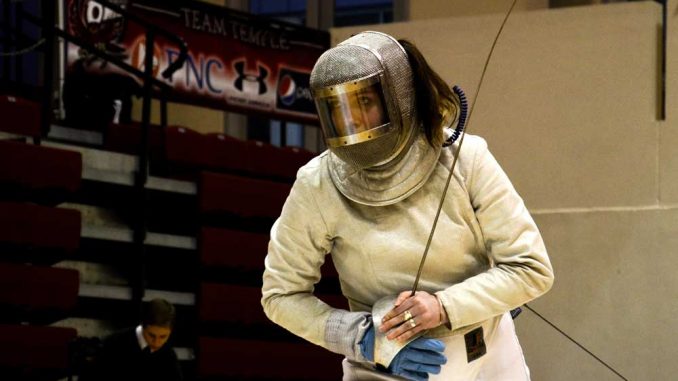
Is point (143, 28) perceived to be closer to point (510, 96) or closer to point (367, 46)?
point (510, 96)

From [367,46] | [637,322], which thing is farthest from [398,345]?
[637,322]

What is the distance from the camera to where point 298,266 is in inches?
86.1

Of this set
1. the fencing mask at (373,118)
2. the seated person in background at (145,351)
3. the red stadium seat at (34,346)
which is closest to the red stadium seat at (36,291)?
the red stadium seat at (34,346)

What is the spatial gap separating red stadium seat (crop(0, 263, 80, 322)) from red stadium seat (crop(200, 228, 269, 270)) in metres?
0.84

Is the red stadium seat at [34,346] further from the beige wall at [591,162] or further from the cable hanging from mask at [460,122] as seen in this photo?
the cable hanging from mask at [460,122]

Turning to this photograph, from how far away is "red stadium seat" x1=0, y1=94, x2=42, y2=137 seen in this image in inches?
212

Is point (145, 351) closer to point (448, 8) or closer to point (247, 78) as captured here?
point (247, 78)

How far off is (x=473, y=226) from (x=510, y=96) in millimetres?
2402

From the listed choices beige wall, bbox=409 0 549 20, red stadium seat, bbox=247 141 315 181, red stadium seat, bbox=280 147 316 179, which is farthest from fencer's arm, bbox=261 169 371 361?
beige wall, bbox=409 0 549 20

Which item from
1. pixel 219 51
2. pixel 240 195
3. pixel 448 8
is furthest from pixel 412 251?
pixel 448 8

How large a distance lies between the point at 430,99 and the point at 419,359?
0.49 m

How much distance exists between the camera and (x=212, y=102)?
23.3 ft

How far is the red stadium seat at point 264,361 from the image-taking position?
5824 mm

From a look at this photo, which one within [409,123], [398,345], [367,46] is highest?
[367,46]
